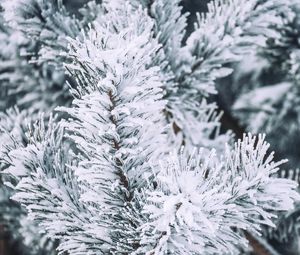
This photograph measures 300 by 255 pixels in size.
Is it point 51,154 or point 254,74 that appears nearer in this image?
point 51,154

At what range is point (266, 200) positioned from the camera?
652 mm

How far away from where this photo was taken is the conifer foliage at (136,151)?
1.93ft

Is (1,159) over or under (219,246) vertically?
over

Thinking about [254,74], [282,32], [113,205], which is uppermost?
[282,32]

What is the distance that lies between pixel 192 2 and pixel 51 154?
928mm

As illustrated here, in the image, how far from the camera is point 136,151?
0.63 metres

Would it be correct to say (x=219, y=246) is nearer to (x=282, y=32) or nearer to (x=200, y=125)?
(x=200, y=125)

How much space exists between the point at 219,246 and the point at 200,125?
38 centimetres

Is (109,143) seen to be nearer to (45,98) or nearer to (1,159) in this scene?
(1,159)

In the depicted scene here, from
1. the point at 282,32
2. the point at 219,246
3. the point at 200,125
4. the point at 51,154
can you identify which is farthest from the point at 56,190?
the point at 282,32

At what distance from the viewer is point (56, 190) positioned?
27.5 inches

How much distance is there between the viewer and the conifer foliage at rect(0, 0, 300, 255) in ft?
1.93

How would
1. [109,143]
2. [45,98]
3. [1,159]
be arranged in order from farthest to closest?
[45,98] → [1,159] → [109,143]

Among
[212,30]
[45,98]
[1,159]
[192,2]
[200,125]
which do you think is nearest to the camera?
[1,159]
